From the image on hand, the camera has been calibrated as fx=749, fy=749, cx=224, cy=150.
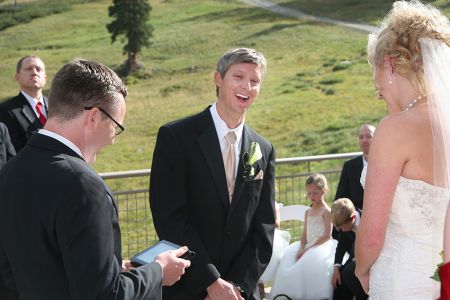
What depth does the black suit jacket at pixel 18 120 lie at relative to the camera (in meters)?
7.49

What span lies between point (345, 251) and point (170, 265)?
4.25m

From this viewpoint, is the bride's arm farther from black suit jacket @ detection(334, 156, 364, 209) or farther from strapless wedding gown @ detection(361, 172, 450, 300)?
black suit jacket @ detection(334, 156, 364, 209)

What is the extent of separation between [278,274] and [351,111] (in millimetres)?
21954

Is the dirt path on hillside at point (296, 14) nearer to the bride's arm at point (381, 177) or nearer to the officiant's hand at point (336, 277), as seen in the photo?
the officiant's hand at point (336, 277)

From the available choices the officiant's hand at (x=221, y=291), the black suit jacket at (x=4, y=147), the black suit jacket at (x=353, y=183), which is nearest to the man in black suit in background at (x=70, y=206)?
the officiant's hand at (x=221, y=291)

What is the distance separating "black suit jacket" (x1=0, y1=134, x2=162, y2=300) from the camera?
116 inches

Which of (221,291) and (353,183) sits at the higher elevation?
(221,291)

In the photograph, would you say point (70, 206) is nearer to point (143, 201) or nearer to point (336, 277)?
point (336, 277)

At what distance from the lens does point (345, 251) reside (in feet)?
24.4

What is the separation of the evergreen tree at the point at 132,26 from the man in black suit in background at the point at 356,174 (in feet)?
149

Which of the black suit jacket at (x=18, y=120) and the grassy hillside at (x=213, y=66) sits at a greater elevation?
the black suit jacket at (x=18, y=120)

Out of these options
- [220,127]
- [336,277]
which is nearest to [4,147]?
[220,127]

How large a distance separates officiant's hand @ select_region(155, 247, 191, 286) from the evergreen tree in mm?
49794

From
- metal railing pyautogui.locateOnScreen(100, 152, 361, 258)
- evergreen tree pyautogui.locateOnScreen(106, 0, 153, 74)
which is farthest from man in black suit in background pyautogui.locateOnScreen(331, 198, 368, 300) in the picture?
evergreen tree pyautogui.locateOnScreen(106, 0, 153, 74)
